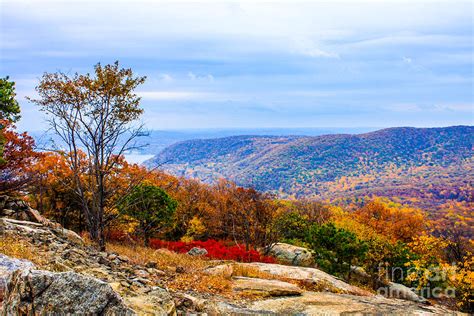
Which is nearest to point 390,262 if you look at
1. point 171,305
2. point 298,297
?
point 298,297

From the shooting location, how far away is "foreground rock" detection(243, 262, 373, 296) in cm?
1641

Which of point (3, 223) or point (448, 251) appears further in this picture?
point (448, 251)

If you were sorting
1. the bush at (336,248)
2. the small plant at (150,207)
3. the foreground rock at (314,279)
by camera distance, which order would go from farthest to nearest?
the small plant at (150,207), the bush at (336,248), the foreground rock at (314,279)

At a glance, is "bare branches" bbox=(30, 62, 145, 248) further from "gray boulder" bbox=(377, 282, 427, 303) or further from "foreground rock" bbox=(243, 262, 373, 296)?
"gray boulder" bbox=(377, 282, 427, 303)

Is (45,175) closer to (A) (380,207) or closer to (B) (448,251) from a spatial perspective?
(B) (448,251)

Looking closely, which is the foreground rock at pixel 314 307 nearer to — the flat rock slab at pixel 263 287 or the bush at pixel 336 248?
the flat rock slab at pixel 263 287

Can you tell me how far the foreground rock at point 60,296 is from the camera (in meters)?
6.45

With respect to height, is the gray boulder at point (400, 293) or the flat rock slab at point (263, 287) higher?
the flat rock slab at point (263, 287)

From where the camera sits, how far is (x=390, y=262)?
3228cm

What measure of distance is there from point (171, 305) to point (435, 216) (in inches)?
→ 5147

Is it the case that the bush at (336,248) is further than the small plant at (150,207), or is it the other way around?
the small plant at (150,207)

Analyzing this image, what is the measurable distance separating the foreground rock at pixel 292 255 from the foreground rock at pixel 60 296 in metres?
26.2

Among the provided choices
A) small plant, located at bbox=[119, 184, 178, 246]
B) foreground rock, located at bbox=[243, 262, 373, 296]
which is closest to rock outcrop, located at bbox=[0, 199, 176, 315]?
foreground rock, located at bbox=[243, 262, 373, 296]

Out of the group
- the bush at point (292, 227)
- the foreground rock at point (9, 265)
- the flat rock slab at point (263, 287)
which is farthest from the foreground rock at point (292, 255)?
the foreground rock at point (9, 265)
